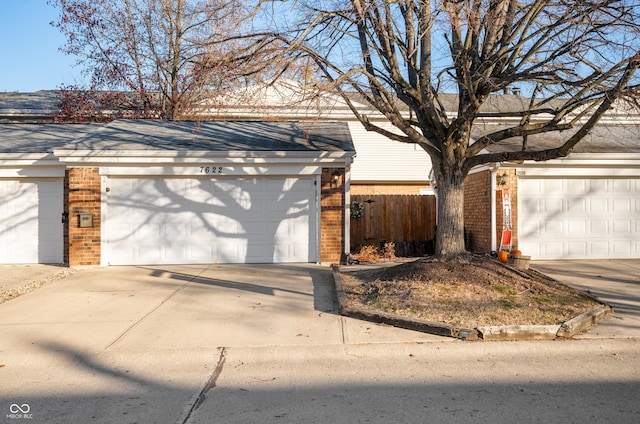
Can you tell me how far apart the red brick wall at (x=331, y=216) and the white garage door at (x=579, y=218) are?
15.1 ft

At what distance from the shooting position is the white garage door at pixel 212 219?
38.6 ft

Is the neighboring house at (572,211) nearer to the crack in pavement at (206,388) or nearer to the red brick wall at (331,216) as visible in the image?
the red brick wall at (331,216)

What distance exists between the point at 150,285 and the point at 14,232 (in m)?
5.08

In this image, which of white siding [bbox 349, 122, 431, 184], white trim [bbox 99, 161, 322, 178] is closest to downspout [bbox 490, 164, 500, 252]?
white trim [bbox 99, 161, 322, 178]

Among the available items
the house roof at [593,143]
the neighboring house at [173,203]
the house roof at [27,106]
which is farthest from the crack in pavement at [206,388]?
the house roof at [27,106]

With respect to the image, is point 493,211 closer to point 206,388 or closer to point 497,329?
point 497,329

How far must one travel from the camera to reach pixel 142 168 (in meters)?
11.6

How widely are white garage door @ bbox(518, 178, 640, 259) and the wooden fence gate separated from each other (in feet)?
9.97

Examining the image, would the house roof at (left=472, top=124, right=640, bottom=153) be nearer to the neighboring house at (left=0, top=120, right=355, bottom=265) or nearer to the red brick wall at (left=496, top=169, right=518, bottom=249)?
the red brick wall at (left=496, top=169, right=518, bottom=249)

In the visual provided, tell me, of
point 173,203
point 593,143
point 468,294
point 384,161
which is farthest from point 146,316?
point 384,161

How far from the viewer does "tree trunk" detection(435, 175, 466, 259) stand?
337 inches

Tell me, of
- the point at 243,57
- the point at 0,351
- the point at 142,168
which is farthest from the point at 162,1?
the point at 0,351

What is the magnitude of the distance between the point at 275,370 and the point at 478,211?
9.68m

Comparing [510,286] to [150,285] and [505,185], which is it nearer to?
[505,185]
